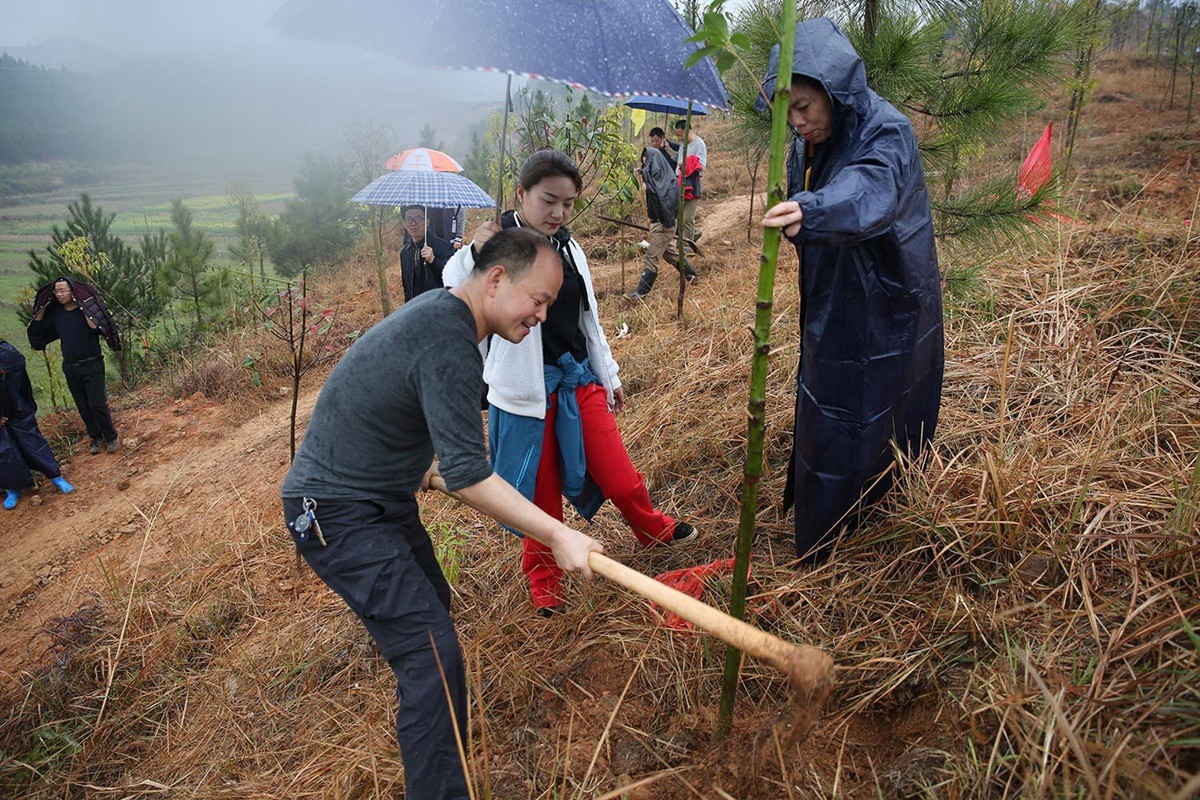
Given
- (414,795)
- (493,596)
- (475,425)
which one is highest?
(475,425)

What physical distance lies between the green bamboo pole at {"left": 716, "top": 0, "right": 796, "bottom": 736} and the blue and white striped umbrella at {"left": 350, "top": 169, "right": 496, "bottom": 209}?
398 cm

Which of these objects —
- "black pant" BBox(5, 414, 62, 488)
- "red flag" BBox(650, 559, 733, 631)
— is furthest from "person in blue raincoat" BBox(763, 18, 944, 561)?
"black pant" BBox(5, 414, 62, 488)

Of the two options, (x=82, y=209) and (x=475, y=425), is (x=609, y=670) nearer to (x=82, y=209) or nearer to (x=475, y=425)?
(x=475, y=425)

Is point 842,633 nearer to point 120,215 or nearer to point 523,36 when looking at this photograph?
point 523,36

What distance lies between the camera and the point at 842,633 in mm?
1904

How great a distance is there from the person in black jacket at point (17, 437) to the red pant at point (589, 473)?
19.5 feet

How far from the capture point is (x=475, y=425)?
1.50 metres

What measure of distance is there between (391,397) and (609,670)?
1150mm

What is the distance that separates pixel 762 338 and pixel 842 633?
3.51 ft

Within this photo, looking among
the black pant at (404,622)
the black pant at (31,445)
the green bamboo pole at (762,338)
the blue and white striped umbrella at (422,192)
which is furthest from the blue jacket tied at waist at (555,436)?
the black pant at (31,445)

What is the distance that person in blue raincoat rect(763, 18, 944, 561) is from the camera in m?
1.62

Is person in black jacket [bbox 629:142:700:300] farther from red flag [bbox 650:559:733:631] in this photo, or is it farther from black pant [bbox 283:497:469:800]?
black pant [bbox 283:497:469:800]

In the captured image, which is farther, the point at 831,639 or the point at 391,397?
the point at 831,639

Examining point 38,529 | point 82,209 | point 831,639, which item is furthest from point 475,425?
point 82,209
